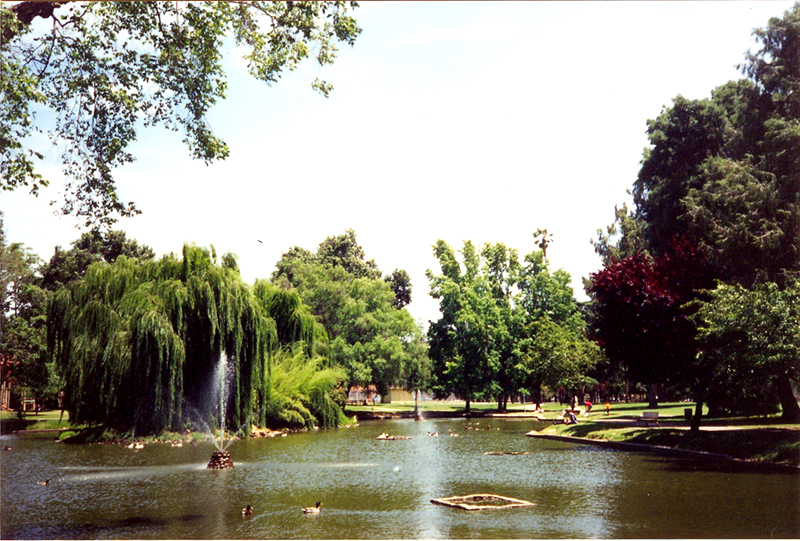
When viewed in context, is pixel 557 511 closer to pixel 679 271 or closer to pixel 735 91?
pixel 679 271

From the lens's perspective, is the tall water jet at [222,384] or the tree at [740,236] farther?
the tall water jet at [222,384]

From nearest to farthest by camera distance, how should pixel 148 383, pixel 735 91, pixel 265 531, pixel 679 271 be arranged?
pixel 265 531 → pixel 679 271 → pixel 148 383 → pixel 735 91

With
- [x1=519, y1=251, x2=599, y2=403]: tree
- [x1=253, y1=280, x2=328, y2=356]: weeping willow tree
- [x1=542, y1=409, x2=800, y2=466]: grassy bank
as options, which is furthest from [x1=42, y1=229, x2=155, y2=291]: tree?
[x1=542, y1=409, x2=800, y2=466]: grassy bank

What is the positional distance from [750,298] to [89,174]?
20000 millimetres

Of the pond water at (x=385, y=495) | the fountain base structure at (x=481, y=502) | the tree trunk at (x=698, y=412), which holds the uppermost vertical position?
the tree trunk at (x=698, y=412)

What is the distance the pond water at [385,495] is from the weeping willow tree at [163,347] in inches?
178

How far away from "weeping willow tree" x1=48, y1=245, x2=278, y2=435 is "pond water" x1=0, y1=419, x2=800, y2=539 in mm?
4527

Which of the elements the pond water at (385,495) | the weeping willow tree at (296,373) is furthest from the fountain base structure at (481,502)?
the weeping willow tree at (296,373)

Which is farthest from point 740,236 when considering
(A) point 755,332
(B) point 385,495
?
(B) point 385,495

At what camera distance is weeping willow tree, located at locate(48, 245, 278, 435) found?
34250 millimetres

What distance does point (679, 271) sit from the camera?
29.2 meters

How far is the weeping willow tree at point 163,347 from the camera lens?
112ft

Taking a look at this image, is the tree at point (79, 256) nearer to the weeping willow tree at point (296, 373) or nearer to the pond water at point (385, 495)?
the weeping willow tree at point (296, 373)

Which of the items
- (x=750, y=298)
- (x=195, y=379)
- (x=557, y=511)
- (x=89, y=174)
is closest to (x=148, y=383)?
(x=195, y=379)
